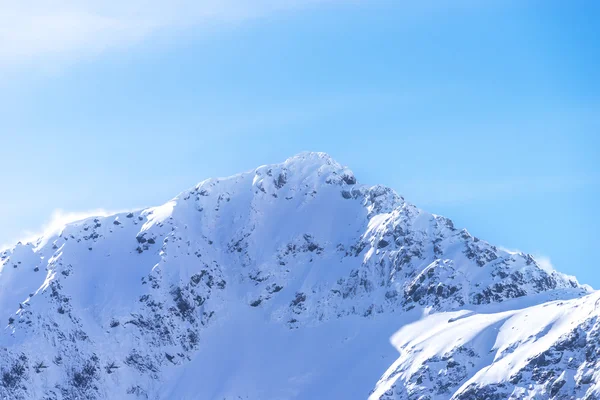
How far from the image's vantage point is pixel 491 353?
656ft

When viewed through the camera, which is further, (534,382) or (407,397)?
(407,397)

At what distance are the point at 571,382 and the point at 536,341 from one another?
45.8 ft

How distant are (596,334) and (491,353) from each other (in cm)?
2180

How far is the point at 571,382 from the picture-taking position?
18325cm

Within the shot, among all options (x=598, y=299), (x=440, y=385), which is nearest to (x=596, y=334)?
(x=598, y=299)

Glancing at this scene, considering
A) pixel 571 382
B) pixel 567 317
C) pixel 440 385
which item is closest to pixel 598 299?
pixel 567 317

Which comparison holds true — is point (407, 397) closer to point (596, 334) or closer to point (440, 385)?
point (440, 385)

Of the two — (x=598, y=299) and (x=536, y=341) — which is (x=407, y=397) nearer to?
(x=536, y=341)

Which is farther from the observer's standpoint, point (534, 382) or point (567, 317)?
point (567, 317)

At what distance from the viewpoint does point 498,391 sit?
18775 centimetres

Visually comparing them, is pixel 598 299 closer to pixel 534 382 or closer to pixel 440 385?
pixel 534 382

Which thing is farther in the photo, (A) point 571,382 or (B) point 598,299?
(B) point 598,299

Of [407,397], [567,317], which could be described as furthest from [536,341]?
[407,397]

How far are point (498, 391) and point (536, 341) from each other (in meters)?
14.3
